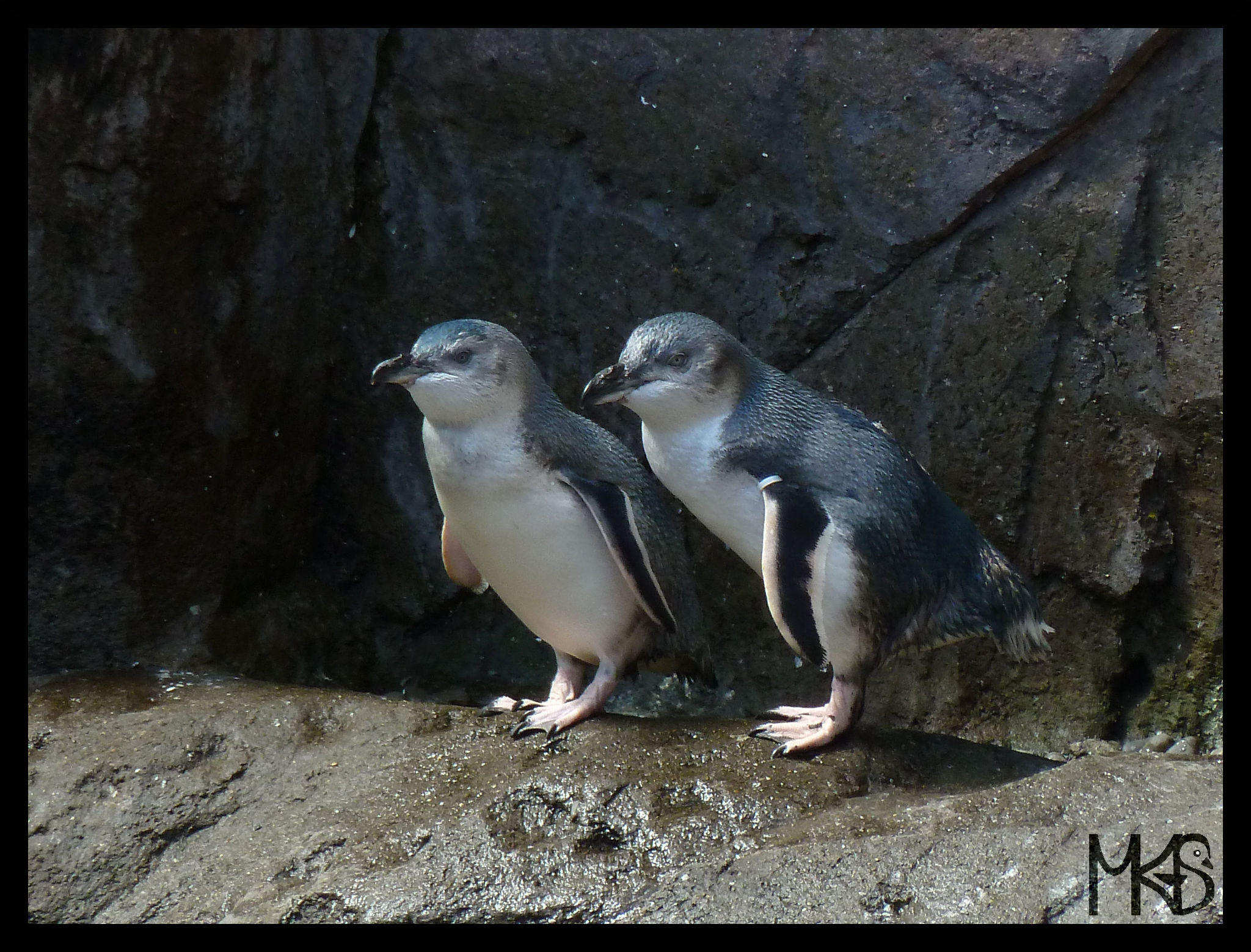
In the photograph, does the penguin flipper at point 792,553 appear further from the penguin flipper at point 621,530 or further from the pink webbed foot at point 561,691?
the pink webbed foot at point 561,691

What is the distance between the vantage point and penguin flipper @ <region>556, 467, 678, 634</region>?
3.46 meters

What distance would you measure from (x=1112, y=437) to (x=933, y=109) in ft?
4.26

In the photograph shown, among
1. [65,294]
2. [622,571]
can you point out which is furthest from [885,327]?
[65,294]

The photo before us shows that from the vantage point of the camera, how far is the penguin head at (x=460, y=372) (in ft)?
A: 11.2

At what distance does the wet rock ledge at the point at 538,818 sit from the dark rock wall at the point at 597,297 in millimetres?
866

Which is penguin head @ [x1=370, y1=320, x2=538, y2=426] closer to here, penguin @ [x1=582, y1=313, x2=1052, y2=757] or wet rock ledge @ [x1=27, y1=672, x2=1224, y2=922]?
penguin @ [x1=582, y1=313, x2=1052, y2=757]

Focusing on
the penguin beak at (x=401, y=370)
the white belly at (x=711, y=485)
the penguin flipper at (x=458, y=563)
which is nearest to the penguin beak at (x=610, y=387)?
the white belly at (x=711, y=485)

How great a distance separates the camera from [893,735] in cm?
354

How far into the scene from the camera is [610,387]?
3420 millimetres

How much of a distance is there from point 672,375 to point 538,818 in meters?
1.26

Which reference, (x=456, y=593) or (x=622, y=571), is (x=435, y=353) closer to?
(x=622, y=571)

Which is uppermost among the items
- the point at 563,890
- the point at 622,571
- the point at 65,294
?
the point at 65,294

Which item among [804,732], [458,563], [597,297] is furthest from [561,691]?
[597,297]

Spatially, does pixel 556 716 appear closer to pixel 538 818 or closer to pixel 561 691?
pixel 561 691
